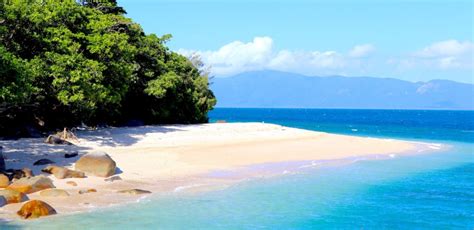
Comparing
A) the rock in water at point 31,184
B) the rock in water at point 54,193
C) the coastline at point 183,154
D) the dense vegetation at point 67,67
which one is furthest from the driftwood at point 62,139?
the rock in water at point 54,193

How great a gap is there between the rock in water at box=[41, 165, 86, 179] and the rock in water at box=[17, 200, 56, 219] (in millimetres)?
4987

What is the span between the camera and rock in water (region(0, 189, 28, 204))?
51.8 ft

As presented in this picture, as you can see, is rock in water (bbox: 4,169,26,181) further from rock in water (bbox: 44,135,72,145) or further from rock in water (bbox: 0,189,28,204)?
rock in water (bbox: 44,135,72,145)

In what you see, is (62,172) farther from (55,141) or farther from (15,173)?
(55,141)

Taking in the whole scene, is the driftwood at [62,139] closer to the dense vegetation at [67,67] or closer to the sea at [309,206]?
the dense vegetation at [67,67]

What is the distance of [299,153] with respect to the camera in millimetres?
33156

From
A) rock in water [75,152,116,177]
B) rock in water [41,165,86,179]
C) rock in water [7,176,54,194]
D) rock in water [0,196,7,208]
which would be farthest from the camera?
rock in water [75,152,116,177]

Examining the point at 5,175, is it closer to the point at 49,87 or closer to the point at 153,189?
the point at 153,189

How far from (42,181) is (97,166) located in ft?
10.1

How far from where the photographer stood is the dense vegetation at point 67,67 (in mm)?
22453

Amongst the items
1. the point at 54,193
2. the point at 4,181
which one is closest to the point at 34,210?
the point at 54,193

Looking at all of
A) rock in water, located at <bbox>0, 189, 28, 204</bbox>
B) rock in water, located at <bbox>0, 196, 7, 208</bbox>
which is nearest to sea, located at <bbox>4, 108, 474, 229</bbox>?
rock in water, located at <bbox>0, 196, 7, 208</bbox>

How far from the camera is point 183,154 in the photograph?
94.5 feet

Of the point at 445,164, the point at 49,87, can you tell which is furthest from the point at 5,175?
the point at 445,164
